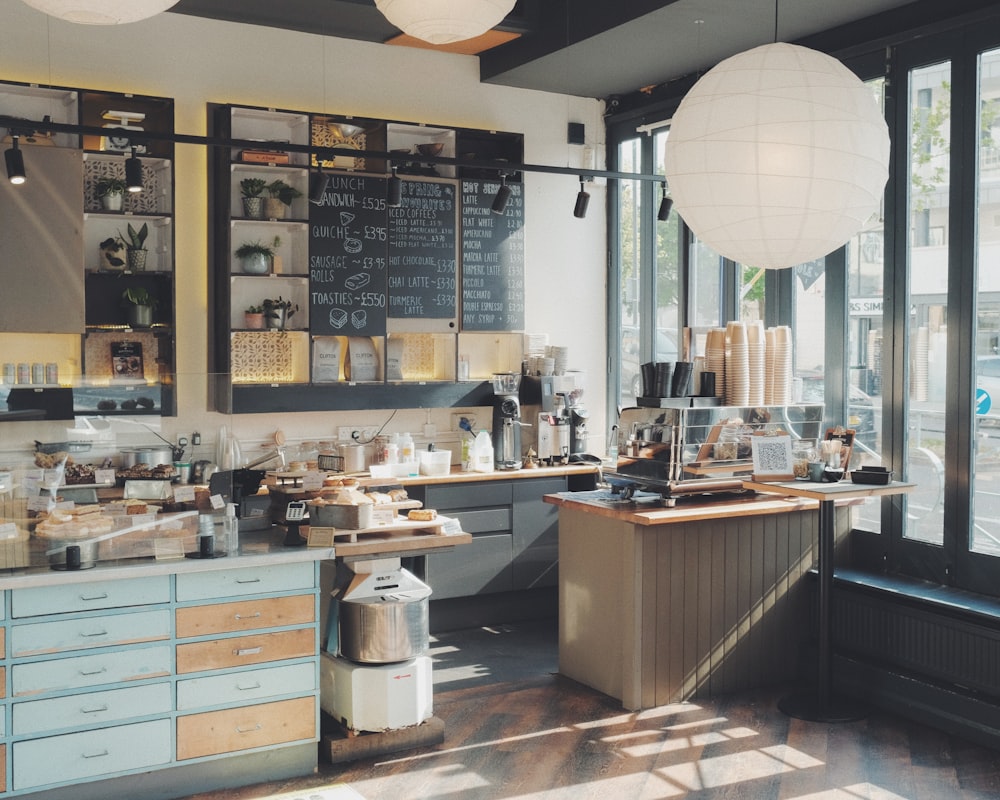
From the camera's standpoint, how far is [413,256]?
6785mm

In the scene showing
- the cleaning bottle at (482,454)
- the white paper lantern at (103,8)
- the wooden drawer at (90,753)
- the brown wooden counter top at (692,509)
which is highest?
the white paper lantern at (103,8)

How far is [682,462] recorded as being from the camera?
5137 millimetres

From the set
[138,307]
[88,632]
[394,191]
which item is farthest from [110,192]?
[88,632]

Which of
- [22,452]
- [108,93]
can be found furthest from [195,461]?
[108,93]

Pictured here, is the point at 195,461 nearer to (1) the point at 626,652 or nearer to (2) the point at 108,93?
(1) the point at 626,652

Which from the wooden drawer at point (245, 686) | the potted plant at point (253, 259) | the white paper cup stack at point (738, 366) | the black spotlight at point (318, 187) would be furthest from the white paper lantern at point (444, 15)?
the potted plant at point (253, 259)

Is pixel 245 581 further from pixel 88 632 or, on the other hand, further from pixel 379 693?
pixel 379 693

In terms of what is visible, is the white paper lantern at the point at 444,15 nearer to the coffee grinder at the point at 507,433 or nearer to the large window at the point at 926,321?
the large window at the point at 926,321

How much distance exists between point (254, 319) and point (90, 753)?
9.65 ft

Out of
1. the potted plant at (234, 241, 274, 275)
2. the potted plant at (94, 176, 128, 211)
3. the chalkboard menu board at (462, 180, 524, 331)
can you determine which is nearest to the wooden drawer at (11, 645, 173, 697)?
the potted plant at (234, 241, 274, 275)

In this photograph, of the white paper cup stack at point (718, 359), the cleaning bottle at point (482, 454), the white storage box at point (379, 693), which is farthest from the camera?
the cleaning bottle at point (482, 454)

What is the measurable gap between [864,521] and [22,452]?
4.04 m

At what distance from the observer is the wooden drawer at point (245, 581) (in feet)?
13.2

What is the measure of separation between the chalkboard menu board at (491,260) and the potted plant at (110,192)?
83.8 inches
